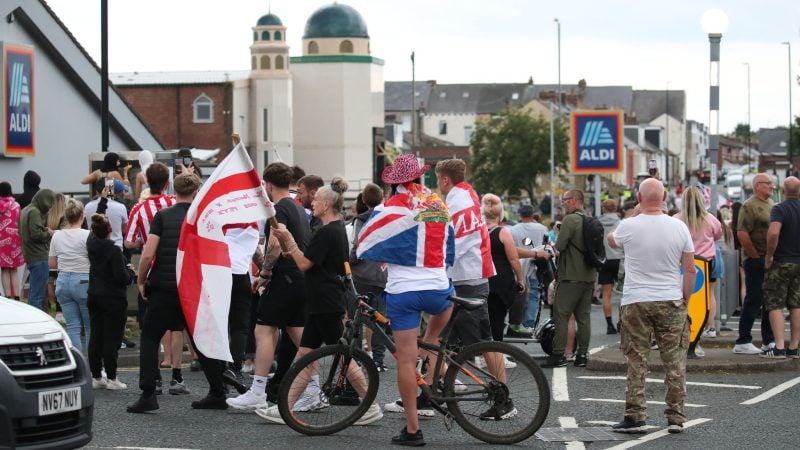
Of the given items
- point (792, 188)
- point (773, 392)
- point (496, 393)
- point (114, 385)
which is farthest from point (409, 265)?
point (792, 188)

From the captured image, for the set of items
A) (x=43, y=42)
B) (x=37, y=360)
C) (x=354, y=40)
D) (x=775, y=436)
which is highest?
(x=354, y=40)

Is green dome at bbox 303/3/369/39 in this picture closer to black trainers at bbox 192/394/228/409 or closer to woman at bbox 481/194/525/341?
woman at bbox 481/194/525/341

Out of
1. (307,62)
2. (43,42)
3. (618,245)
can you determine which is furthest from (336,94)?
(618,245)

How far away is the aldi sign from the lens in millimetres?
27797

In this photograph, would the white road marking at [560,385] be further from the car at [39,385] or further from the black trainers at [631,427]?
the car at [39,385]

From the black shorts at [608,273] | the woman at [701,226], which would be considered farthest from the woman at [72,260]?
the black shorts at [608,273]

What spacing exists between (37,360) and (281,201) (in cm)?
364

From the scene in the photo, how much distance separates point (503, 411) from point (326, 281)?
5.80 ft

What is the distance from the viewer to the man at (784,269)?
14.6 meters

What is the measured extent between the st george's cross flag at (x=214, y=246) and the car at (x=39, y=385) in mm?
2099

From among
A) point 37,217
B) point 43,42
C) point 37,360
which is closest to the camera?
point 37,360

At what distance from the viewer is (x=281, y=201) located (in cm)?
1141

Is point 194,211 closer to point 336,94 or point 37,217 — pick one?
point 37,217

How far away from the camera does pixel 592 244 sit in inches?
577
